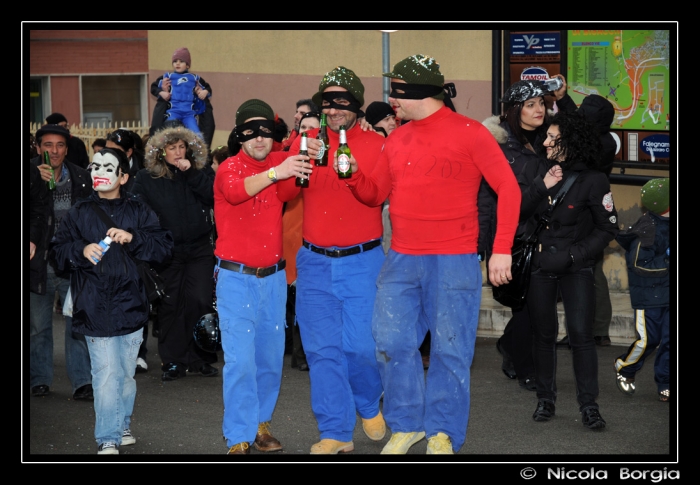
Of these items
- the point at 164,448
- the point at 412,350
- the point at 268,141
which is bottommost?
the point at 164,448

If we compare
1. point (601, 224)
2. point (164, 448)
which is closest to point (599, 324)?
point (601, 224)

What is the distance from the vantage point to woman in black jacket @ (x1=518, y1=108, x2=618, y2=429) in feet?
23.9

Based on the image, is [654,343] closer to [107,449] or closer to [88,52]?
[107,449]

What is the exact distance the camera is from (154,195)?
8.76 metres

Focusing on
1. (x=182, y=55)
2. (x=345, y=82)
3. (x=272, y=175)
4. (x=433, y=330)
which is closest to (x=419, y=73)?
(x=345, y=82)

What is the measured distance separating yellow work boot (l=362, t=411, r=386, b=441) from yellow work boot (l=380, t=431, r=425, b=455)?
514 mm

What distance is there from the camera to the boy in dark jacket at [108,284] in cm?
671

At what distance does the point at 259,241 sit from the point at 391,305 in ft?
3.05

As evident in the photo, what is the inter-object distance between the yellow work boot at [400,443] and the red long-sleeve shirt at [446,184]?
1118 mm

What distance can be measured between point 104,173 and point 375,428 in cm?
240

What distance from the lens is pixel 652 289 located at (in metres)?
7.91
